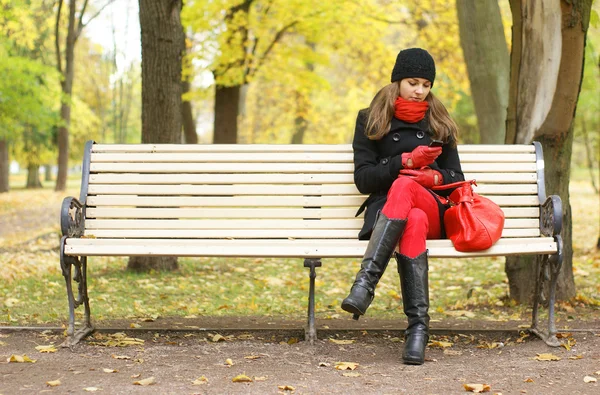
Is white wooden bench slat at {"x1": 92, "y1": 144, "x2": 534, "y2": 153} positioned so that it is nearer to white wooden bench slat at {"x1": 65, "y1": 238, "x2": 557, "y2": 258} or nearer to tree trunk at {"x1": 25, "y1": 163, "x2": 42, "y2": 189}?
white wooden bench slat at {"x1": 65, "y1": 238, "x2": 557, "y2": 258}

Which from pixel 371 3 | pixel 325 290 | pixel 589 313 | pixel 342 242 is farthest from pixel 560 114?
pixel 371 3

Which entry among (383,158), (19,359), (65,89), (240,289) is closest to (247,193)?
(383,158)

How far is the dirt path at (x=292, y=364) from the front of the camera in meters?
3.62

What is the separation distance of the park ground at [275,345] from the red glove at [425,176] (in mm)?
949

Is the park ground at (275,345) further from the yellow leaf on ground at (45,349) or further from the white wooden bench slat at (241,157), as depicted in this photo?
the white wooden bench slat at (241,157)

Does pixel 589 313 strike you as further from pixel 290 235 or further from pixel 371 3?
pixel 371 3

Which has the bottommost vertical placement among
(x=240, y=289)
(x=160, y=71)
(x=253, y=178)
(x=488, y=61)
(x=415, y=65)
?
(x=240, y=289)

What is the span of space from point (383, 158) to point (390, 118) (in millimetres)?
244

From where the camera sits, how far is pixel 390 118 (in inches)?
185

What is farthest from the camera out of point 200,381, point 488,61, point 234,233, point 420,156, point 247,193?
point 488,61

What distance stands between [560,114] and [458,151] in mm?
1000

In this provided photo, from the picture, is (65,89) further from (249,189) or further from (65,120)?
(249,189)

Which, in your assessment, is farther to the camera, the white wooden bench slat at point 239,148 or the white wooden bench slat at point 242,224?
the white wooden bench slat at point 239,148

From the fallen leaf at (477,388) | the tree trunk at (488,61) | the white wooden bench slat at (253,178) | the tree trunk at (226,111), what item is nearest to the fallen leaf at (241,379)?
the fallen leaf at (477,388)
